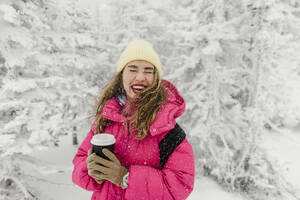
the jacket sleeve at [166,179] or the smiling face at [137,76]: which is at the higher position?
the smiling face at [137,76]

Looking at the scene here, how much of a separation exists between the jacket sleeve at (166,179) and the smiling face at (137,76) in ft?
2.39

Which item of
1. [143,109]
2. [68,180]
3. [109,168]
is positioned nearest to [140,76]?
[143,109]

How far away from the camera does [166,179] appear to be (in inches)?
62.6

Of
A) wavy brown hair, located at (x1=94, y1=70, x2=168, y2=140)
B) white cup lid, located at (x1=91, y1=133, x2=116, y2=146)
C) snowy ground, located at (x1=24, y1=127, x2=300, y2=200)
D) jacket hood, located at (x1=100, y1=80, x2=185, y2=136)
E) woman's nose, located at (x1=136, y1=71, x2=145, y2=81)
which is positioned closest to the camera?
white cup lid, located at (x1=91, y1=133, x2=116, y2=146)

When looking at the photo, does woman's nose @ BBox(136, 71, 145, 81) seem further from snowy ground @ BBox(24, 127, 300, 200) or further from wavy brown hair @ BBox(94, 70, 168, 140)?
snowy ground @ BBox(24, 127, 300, 200)

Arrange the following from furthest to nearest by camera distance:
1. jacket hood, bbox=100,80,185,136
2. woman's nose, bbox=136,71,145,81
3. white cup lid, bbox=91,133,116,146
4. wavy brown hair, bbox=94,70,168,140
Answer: woman's nose, bbox=136,71,145,81
wavy brown hair, bbox=94,70,168,140
jacket hood, bbox=100,80,185,136
white cup lid, bbox=91,133,116,146

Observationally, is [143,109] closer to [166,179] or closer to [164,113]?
[164,113]

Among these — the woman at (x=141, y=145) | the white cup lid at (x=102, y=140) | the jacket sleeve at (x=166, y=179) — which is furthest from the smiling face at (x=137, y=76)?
the jacket sleeve at (x=166, y=179)

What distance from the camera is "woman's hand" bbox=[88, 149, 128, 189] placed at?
58.5 inches

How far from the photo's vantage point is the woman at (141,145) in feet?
5.04

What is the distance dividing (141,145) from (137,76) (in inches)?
28.0

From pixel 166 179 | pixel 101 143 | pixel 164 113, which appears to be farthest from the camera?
pixel 164 113

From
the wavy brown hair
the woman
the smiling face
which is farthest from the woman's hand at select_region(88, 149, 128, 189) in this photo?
the smiling face

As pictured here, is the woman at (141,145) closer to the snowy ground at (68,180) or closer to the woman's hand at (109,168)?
the woman's hand at (109,168)
